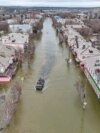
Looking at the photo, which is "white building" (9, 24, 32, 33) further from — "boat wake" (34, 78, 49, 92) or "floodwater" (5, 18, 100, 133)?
"boat wake" (34, 78, 49, 92)

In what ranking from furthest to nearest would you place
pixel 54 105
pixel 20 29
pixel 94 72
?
pixel 20 29 → pixel 94 72 → pixel 54 105

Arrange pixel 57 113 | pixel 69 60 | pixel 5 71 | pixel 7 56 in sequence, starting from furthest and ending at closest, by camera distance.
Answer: pixel 69 60
pixel 7 56
pixel 5 71
pixel 57 113

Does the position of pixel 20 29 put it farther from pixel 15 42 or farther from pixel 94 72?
pixel 94 72

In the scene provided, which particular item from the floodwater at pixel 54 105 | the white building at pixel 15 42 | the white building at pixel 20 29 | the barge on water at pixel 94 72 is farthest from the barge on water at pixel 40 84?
the white building at pixel 20 29

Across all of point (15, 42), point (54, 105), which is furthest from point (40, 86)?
point (15, 42)

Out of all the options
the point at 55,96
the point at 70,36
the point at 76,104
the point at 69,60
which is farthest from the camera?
the point at 70,36

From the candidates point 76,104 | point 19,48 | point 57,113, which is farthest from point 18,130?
point 19,48

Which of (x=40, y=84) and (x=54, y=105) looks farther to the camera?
(x=40, y=84)

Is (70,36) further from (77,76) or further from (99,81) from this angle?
(99,81)
